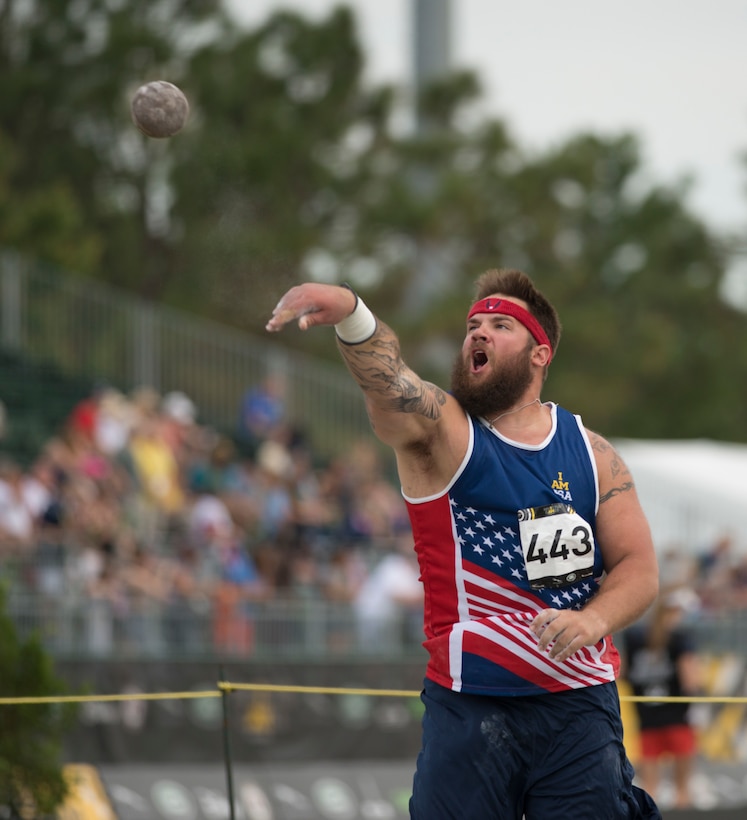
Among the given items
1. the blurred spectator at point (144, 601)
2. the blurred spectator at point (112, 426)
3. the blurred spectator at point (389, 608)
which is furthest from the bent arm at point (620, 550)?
the blurred spectator at point (112, 426)

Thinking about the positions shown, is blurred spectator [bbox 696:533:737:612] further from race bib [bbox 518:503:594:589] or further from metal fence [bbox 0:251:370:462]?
race bib [bbox 518:503:594:589]

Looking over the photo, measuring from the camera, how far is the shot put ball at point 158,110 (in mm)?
5812

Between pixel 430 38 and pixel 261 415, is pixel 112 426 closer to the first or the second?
pixel 261 415

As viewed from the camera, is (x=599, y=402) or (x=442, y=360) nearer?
(x=442, y=360)

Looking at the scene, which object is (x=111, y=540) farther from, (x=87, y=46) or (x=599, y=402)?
(x=599, y=402)

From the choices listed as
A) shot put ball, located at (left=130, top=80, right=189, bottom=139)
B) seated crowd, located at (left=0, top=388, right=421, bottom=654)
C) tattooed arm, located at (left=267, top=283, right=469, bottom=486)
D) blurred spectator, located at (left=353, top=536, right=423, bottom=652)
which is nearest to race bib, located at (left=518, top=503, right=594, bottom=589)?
tattooed arm, located at (left=267, top=283, right=469, bottom=486)

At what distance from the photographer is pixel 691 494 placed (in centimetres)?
2259

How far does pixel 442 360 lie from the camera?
114 ft

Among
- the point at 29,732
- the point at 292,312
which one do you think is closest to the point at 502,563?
the point at 292,312

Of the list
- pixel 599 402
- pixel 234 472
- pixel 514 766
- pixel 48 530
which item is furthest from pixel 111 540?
pixel 599 402

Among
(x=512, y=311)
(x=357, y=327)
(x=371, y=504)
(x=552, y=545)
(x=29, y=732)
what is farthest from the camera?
(x=371, y=504)

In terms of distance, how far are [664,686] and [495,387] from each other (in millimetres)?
6917

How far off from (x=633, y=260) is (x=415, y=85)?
10110mm

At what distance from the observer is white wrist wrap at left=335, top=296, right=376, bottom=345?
14.7 feet
